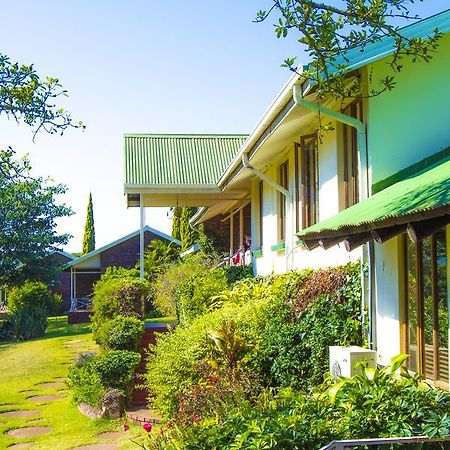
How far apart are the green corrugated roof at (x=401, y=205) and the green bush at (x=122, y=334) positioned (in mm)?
7538

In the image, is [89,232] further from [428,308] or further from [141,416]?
[428,308]

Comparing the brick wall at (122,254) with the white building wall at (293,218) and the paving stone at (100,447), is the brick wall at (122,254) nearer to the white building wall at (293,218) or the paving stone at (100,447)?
the white building wall at (293,218)

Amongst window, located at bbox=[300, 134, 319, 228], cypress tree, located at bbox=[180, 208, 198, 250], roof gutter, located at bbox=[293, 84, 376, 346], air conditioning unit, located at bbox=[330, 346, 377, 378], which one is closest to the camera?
air conditioning unit, located at bbox=[330, 346, 377, 378]

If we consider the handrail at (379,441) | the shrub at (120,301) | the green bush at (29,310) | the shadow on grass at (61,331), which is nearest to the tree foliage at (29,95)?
the handrail at (379,441)

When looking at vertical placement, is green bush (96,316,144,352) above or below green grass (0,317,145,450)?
above

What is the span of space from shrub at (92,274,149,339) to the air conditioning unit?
→ 9.95 m

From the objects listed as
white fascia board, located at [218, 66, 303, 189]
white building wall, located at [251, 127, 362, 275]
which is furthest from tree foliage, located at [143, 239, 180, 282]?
white fascia board, located at [218, 66, 303, 189]

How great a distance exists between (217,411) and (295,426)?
7.85 ft

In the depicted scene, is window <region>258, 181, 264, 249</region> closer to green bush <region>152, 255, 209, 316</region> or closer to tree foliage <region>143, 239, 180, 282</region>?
green bush <region>152, 255, 209, 316</region>

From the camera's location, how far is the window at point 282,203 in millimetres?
15546

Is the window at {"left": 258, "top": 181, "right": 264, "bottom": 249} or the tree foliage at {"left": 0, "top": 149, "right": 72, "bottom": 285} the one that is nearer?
the window at {"left": 258, "top": 181, "right": 264, "bottom": 249}

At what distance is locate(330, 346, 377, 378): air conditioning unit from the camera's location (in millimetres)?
8359

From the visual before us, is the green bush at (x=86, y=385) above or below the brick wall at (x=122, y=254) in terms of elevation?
below

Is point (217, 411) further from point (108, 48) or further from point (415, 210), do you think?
point (108, 48)
